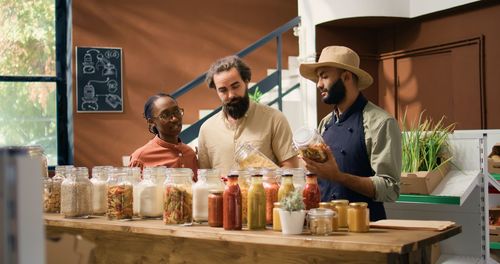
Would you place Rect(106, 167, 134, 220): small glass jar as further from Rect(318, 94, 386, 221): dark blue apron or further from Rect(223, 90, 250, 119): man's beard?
Rect(318, 94, 386, 221): dark blue apron

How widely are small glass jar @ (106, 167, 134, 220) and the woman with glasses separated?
0.45 meters

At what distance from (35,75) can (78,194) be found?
4.82 meters

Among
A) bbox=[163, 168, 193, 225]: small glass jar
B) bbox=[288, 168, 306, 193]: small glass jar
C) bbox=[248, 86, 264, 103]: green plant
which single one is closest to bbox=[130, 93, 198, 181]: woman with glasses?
bbox=[163, 168, 193, 225]: small glass jar

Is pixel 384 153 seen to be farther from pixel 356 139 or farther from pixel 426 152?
pixel 426 152

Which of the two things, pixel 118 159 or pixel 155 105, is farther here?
pixel 118 159

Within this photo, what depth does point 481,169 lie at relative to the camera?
12.5 ft

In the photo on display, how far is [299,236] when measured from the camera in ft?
6.88

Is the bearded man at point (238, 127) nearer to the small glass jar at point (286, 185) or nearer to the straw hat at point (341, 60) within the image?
the straw hat at point (341, 60)

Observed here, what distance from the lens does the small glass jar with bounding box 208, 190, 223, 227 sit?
2.31 metres

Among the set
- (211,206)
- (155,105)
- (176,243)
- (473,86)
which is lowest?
(176,243)

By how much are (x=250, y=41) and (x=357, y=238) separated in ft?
21.1

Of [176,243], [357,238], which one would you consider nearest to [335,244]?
[357,238]

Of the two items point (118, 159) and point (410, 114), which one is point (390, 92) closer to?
point (410, 114)

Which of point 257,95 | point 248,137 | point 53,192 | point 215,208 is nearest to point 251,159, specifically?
point 248,137
